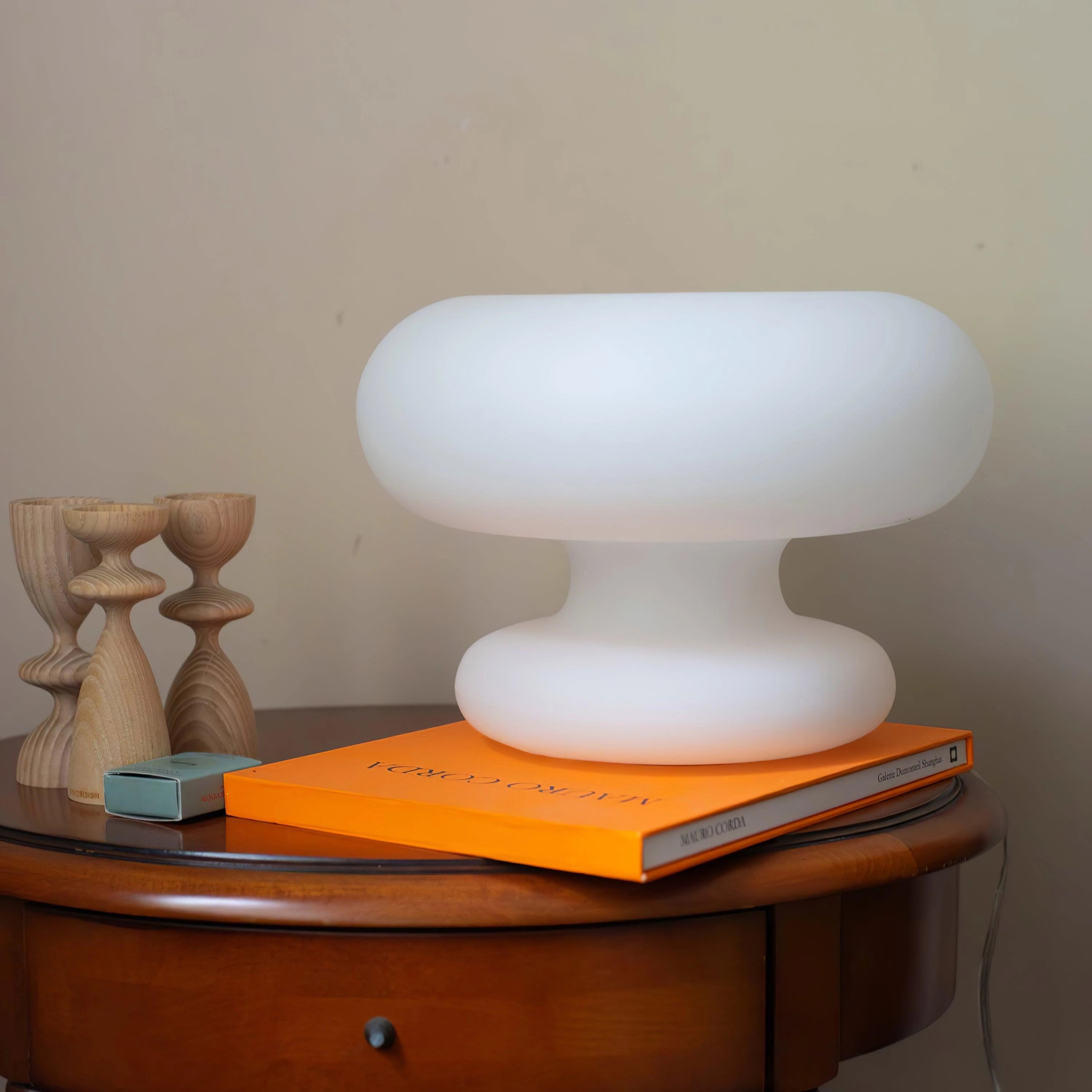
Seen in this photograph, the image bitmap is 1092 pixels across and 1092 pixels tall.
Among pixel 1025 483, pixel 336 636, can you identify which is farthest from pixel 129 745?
pixel 1025 483

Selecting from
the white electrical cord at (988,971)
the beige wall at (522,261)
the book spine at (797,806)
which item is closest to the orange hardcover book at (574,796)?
the book spine at (797,806)

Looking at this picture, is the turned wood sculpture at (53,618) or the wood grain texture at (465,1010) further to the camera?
the turned wood sculpture at (53,618)

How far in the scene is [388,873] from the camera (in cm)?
60

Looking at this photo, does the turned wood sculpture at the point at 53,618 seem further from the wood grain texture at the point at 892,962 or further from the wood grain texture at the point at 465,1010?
the wood grain texture at the point at 892,962

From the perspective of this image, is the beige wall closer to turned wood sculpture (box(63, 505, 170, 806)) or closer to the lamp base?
the lamp base

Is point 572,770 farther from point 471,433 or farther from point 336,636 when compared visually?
point 336,636

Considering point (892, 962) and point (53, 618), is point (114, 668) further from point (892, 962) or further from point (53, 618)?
point (892, 962)

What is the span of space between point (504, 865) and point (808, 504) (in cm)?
25

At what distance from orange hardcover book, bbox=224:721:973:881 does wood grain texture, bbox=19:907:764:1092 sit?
0.05 m

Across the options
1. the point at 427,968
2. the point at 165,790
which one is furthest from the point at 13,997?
the point at 427,968

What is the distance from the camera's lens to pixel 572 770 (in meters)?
0.70

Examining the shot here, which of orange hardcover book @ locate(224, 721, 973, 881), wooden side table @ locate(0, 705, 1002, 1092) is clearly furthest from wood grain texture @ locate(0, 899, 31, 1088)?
orange hardcover book @ locate(224, 721, 973, 881)

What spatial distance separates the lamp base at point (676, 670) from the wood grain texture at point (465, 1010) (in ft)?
0.38

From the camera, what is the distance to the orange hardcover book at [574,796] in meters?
0.57
